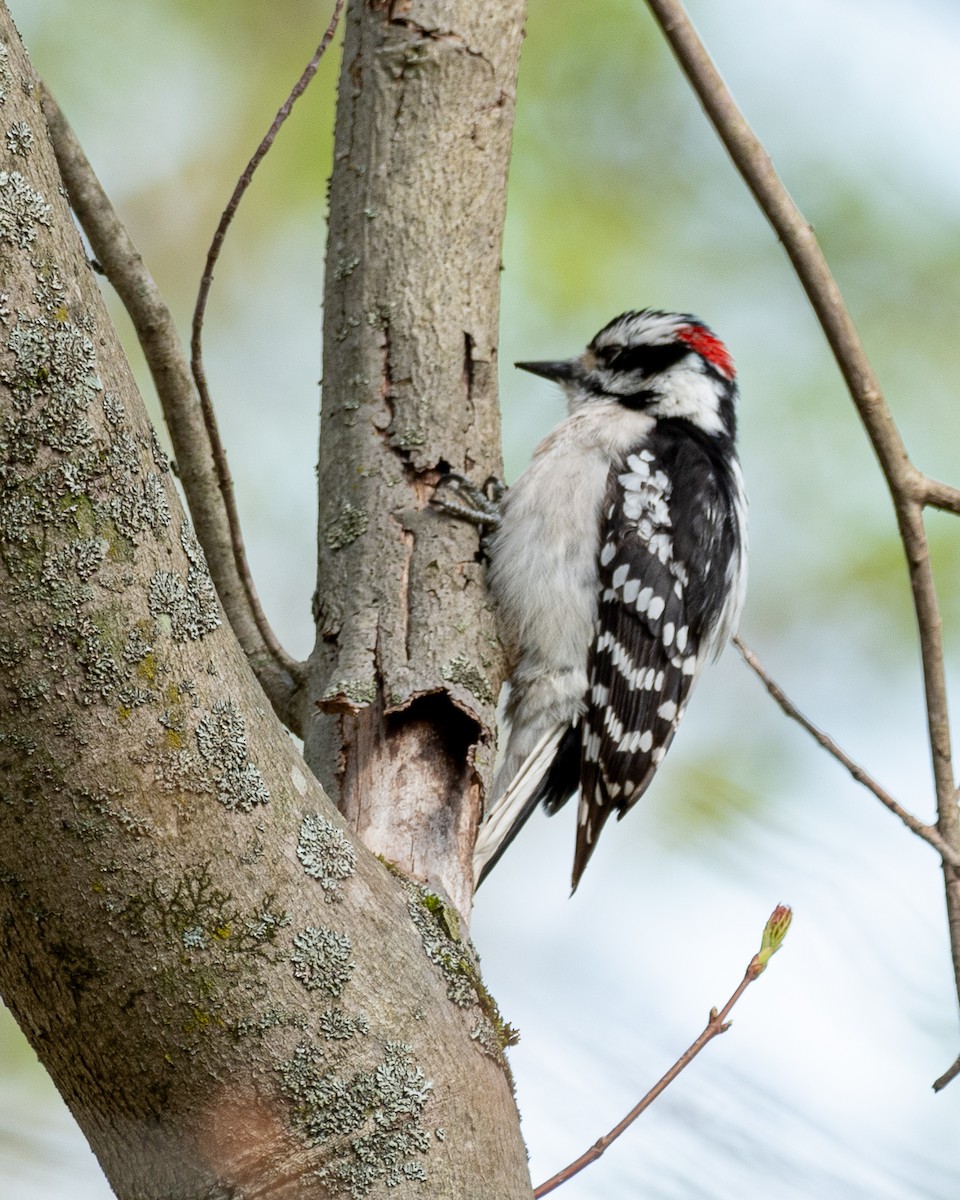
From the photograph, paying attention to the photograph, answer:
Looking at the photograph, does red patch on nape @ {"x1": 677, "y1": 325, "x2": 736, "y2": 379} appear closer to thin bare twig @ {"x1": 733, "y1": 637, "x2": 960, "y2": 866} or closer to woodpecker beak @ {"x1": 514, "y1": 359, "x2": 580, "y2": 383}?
woodpecker beak @ {"x1": 514, "y1": 359, "x2": 580, "y2": 383}

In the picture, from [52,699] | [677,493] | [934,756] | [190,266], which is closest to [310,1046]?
[52,699]

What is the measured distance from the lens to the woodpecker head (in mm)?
3660

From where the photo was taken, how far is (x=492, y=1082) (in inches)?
63.1

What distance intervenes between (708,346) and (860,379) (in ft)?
5.61

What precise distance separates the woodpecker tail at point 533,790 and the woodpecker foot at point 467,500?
0.62 metres

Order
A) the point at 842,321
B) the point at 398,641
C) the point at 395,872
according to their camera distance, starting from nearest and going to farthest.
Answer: the point at 395,872, the point at 842,321, the point at 398,641

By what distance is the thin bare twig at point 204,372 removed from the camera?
257 cm

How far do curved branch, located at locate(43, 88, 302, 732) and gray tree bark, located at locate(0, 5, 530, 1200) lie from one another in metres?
1.09

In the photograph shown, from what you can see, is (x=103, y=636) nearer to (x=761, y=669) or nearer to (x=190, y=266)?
(x=761, y=669)

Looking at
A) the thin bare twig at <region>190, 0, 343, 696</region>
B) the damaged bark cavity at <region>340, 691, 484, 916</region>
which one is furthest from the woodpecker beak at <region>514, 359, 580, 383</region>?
the damaged bark cavity at <region>340, 691, 484, 916</region>

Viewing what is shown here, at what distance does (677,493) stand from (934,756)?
129 centimetres

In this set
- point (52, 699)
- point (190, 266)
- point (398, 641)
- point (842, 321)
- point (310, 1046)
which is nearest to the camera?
point (52, 699)

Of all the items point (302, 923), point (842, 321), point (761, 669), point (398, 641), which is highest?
point (842, 321)

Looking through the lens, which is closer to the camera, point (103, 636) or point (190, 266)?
point (103, 636)
